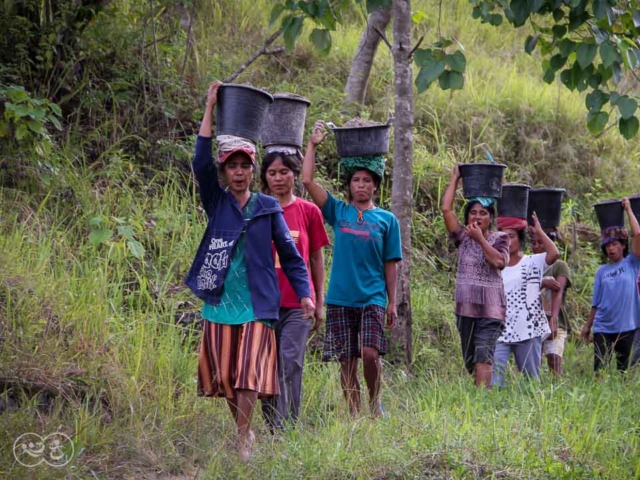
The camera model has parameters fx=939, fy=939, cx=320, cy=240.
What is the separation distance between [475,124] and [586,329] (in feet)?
12.0

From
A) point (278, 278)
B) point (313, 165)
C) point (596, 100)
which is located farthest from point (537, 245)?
point (278, 278)

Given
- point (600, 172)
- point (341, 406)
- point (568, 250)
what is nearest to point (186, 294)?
point (341, 406)

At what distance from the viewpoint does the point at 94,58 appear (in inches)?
331

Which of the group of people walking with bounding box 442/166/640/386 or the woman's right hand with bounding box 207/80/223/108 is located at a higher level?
the woman's right hand with bounding box 207/80/223/108

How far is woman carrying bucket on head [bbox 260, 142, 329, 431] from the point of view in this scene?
Result: 524 cm

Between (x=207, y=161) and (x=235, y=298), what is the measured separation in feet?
2.36

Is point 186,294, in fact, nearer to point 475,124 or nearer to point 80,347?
point 80,347

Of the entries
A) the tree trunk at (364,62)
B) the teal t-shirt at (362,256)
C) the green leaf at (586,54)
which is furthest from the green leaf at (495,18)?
the tree trunk at (364,62)

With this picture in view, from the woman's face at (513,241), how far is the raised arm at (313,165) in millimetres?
1846

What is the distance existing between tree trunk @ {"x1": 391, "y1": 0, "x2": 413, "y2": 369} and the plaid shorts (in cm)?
110

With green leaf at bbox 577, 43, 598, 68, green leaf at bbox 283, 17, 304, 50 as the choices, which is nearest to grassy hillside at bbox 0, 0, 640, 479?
green leaf at bbox 577, 43, 598, 68

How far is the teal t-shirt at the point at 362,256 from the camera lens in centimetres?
568

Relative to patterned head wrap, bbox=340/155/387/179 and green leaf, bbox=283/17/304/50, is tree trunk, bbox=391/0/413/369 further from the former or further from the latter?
green leaf, bbox=283/17/304/50

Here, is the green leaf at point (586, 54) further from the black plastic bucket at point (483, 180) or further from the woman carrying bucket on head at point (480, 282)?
the woman carrying bucket on head at point (480, 282)
